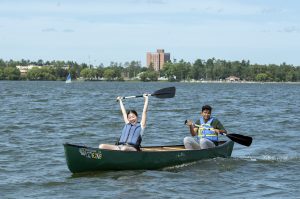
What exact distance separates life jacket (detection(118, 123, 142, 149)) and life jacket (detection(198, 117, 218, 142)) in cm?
228

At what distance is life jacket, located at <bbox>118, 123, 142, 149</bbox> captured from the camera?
14.5 meters

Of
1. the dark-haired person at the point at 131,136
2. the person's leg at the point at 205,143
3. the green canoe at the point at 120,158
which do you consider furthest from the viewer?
the person's leg at the point at 205,143

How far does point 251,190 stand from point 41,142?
1004cm

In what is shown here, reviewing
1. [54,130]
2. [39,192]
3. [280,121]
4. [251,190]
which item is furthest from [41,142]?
[280,121]

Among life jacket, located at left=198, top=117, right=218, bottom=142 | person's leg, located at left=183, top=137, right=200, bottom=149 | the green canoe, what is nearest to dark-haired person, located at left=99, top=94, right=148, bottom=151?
the green canoe

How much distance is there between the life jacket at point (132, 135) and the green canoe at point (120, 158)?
274mm

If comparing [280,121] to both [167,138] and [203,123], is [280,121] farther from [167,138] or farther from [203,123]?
[203,123]

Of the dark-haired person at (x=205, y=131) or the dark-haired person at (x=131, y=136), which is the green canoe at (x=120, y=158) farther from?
the dark-haired person at (x=205, y=131)

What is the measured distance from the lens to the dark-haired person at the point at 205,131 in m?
16.2

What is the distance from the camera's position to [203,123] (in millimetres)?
16344

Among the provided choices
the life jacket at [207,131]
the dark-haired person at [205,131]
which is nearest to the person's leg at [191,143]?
the dark-haired person at [205,131]

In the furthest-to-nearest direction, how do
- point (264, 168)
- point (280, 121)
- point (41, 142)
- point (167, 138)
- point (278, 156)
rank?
1. point (280, 121)
2. point (167, 138)
3. point (41, 142)
4. point (278, 156)
5. point (264, 168)

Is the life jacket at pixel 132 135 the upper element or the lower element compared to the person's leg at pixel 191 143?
upper

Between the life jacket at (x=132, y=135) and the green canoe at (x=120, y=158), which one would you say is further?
the life jacket at (x=132, y=135)
